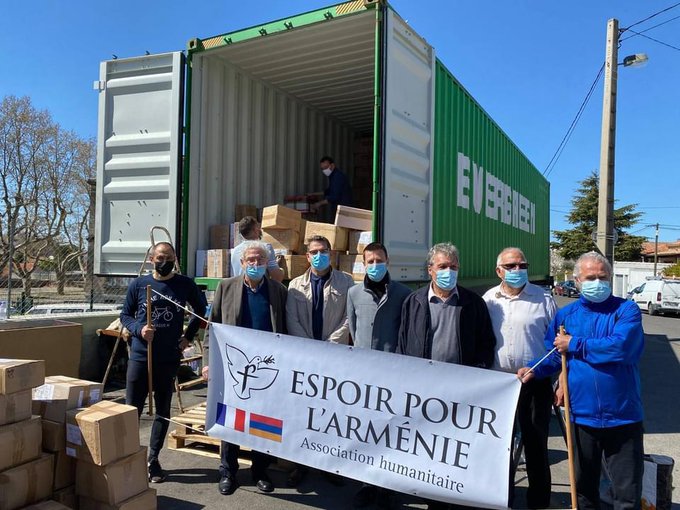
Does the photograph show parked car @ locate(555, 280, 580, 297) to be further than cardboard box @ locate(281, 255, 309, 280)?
Yes

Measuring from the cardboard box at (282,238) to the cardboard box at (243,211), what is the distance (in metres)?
0.76

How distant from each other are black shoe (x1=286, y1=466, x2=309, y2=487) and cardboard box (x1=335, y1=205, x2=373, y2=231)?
247 centimetres

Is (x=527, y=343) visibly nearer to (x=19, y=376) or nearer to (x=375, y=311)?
(x=375, y=311)

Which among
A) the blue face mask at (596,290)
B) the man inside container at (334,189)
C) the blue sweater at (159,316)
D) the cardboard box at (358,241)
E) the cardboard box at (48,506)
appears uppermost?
the man inside container at (334,189)

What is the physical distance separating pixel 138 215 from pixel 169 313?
8.12 ft

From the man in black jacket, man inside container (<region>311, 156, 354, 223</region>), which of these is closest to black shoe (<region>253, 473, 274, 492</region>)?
the man in black jacket

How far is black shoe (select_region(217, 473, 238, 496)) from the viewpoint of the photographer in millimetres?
3521

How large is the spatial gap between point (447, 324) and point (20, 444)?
2538 millimetres

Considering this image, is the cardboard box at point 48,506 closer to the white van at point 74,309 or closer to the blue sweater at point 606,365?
the blue sweater at point 606,365

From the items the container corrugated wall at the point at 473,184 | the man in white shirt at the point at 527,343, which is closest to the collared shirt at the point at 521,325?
the man in white shirt at the point at 527,343

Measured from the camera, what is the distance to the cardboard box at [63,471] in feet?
9.71

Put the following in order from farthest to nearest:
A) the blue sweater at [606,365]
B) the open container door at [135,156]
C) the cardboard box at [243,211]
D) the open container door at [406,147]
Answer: the cardboard box at [243,211] < the open container door at [135,156] < the open container door at [406,147] < the blue sweater at [606,365]

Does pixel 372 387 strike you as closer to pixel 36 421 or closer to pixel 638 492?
pixel 638 492

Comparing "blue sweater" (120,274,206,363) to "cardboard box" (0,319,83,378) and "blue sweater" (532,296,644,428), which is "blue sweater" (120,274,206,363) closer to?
"cardboard box" (0,319,83,378)
